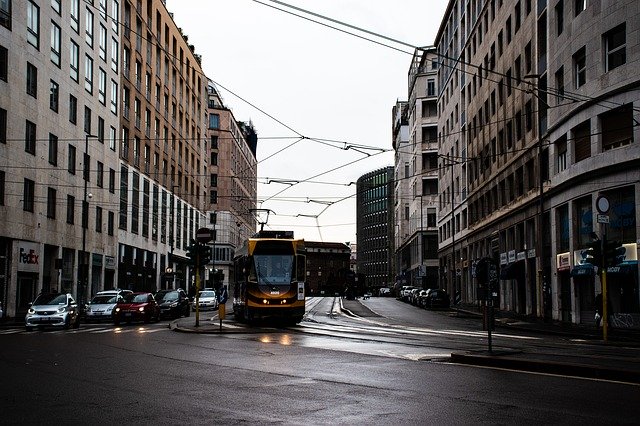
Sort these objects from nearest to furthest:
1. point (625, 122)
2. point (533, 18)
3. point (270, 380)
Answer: point (270, 380) → point (625, 122) → point (533, 18)

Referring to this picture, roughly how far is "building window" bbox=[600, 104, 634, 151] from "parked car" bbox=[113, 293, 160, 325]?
69.8 ft

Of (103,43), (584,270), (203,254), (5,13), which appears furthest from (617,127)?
(103,43)

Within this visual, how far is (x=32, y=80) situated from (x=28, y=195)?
21.0 feet

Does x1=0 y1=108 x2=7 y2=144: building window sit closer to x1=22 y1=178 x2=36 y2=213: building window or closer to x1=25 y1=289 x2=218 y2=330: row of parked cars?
x1=22 y1=178 x2=36 y2=213: building window

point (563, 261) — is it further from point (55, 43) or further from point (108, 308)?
point (55, 43)

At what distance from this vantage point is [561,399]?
9.73 m

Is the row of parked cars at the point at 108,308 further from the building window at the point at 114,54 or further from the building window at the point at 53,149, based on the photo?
the building window at the point at 114,54

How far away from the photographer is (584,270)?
31156mm

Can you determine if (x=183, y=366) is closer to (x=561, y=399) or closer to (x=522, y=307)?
(x=561, y=399)

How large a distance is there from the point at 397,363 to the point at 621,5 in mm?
20878

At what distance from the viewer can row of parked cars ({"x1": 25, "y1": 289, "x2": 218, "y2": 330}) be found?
2908cm

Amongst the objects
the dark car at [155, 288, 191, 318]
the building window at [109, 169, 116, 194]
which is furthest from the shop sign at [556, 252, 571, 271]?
the building window at [109, 169, 116, 194]

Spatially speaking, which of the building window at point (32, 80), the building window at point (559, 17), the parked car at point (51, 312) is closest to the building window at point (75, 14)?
the building window at point (32, 80)

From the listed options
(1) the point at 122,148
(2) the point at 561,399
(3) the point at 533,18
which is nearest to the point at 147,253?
(1) the point at 122,148
